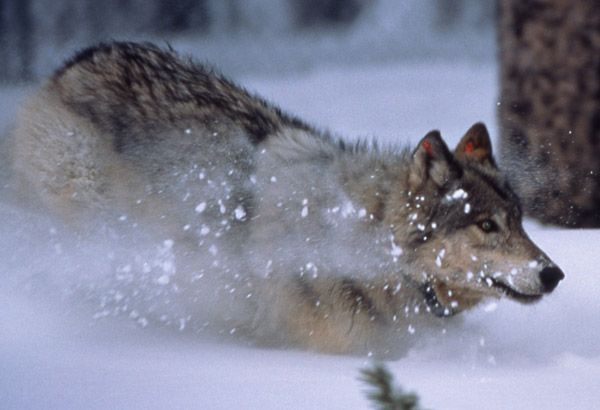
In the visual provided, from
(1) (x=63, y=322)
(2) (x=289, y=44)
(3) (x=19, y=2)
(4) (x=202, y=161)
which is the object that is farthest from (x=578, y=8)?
(3) (x=19, y=2)

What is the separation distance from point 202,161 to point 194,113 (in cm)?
25

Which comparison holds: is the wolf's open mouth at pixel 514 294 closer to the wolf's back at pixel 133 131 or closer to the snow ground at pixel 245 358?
the snow ground at pixel 245 358

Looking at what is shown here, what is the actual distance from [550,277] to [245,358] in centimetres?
131

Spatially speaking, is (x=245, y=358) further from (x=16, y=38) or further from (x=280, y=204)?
(x=16, y=38)

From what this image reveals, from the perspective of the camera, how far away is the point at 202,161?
462 centimetres

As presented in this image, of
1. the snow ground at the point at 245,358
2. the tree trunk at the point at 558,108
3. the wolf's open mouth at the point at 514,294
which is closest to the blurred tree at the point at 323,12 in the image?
the tree trunk at the point at 558,108

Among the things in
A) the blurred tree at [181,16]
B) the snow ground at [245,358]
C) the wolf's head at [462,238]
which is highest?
the blurred tree at [181,16]

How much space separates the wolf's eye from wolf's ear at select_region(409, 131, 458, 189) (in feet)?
0.78

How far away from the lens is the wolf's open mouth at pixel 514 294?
4133 mm

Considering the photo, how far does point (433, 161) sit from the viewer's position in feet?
14.0

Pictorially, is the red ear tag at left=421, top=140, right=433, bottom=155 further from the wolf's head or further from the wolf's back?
the wolf's back

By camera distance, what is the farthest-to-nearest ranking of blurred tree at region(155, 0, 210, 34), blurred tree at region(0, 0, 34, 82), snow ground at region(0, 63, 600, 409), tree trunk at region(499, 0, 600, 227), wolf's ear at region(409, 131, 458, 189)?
1. blurred tree at region(155, 0, 210, 34)
2. blurred tree at region(0, 0, 34, 82)
3. tree trunk at region(499, 0, 600, 227)
4. wolf's ear at region(409, 131, 458, 189)
5. snow ground at region(0, 63, 600, 409)

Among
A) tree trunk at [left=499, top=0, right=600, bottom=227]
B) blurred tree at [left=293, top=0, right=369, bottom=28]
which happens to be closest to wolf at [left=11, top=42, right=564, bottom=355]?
tree trunk at [left=499, top=0, right=600, bottom=227]

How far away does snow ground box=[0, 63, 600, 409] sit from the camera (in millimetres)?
3420
